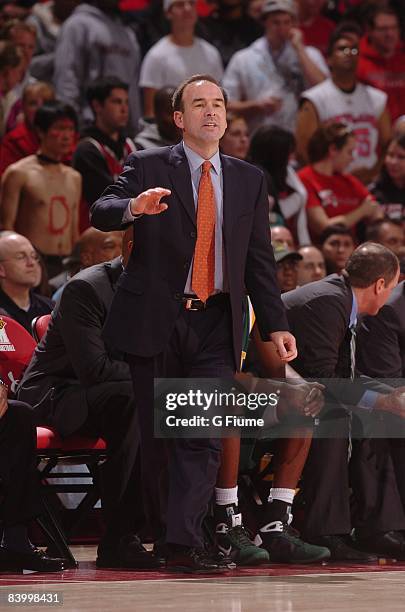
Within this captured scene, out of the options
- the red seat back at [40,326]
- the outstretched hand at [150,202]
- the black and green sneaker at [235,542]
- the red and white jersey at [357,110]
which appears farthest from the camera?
the red and white jersey at [357,110]

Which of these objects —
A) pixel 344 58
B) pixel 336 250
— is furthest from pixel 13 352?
pixel 344 58

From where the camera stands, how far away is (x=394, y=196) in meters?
9.45

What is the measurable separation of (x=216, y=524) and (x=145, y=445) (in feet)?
1.63

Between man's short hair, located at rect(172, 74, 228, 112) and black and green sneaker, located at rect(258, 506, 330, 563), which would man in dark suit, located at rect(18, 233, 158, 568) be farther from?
man's short hair, located at rect(172, 74, 228, 112)

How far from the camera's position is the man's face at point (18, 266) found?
20.9 ft

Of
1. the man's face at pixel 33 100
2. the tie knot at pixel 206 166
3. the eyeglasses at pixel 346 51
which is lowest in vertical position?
the tie knot at pixel 206 166

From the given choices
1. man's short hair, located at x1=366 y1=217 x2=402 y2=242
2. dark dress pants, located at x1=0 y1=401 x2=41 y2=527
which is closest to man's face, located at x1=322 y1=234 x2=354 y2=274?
man's short hair, located at x1=366 y1=217 x2=402 y2=242

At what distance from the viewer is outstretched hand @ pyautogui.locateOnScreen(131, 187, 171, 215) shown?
4238 mm

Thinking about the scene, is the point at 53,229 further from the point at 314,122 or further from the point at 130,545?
the point at 130,545

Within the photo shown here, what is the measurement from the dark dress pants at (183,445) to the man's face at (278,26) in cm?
559

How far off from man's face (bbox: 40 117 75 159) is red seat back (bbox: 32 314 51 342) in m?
2.51

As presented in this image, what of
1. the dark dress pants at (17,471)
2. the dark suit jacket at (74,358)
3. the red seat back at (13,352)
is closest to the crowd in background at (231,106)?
the red seat back at (13,352)

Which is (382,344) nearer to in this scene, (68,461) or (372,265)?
(372,265)
